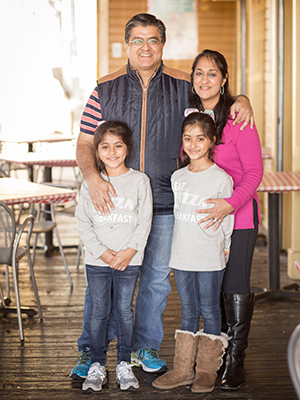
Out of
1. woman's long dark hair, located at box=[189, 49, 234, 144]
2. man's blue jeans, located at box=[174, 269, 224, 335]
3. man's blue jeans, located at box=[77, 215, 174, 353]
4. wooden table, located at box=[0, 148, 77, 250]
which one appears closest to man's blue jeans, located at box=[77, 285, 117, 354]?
man's blue jeans, located at box=[77, 215, 174, 353]

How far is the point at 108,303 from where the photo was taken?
8.89ft

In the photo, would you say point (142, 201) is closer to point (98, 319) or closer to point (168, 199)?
point (168, 199)

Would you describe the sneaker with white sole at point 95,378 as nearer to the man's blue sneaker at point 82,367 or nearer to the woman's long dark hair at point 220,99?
the man's blue sneaker at point 82,367

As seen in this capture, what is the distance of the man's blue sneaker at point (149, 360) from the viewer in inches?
114

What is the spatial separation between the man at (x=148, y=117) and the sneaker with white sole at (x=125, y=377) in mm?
196

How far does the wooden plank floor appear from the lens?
2.69 meters

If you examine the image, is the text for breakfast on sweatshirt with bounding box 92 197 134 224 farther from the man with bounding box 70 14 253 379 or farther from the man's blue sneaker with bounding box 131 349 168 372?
the man's blue sneaker with bounding box 131 349 168 372

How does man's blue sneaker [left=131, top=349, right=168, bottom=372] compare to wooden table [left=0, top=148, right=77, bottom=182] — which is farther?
wooden table [left=0, top=148, right=77, bottom=182]

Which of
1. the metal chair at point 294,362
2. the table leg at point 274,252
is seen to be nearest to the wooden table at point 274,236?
the table leg at point 274,252

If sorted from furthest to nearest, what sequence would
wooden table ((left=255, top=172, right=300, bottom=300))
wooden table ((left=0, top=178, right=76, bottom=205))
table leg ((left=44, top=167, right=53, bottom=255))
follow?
table leg ((left=44, top=167, right=53, bottom=255))
wooden table ((left=255, top=172, right=300, bottom=300))
wooden table ((left=0, top=178, right=76, bottom=205))

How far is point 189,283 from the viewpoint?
104 inches

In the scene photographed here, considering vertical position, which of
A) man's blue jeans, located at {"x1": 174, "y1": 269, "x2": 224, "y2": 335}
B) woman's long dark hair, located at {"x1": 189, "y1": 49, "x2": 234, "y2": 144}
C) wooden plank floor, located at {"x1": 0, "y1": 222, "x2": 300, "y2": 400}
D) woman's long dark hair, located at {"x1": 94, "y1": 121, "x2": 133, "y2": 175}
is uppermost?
woman's long dark hair, located at {"x1": 189, "y1": 49, "x2": 234, "y2": 144}

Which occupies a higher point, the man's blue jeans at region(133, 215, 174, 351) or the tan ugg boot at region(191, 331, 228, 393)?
the man's blue jeans at region(133, 215, 174, 351)

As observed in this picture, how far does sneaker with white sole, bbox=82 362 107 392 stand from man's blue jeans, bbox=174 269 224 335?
462 millimetres
